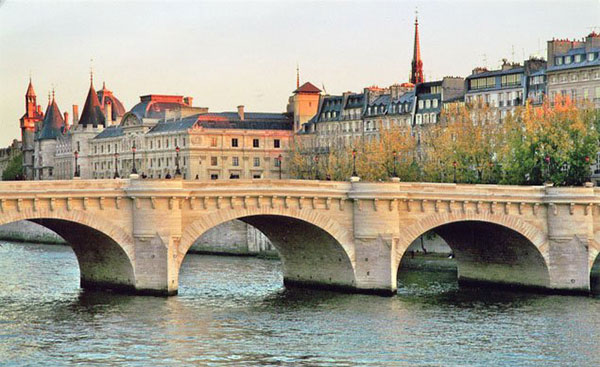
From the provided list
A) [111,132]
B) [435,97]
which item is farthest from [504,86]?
[111,132]

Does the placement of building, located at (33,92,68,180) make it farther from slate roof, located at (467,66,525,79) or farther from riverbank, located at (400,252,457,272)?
riverbank, located at (400,252,457,272)

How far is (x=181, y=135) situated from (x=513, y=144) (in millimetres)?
55944

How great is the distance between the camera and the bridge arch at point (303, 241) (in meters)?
64.5

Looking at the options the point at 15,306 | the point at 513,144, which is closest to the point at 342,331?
the point at 15,306

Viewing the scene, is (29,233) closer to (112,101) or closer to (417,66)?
(417,66)

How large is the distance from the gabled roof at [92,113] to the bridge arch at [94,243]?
103m

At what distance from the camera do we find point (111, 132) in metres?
160

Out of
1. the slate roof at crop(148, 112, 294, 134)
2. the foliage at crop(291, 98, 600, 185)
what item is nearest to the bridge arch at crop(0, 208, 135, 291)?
the foliage at crop(291, 98, 600, 185)

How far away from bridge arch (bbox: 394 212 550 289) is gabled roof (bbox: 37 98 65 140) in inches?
4507

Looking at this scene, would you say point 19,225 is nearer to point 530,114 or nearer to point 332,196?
point 530,114

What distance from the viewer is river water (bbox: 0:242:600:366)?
1959 inches

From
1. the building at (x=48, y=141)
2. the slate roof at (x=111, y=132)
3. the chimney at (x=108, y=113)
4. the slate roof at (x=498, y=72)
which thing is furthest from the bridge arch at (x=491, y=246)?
the building at (x=48, y=141)

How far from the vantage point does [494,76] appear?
110375 millimetres

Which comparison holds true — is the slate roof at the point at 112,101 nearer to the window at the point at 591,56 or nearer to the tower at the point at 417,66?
the tower at the point at 417,66
